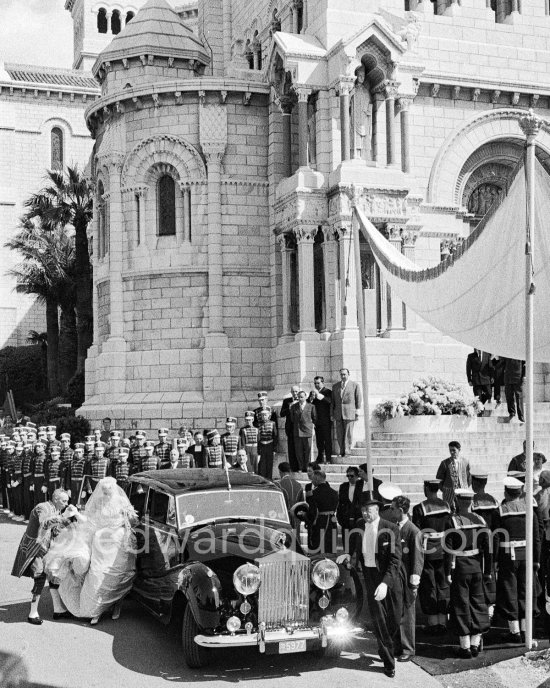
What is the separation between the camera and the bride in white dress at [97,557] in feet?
33.9

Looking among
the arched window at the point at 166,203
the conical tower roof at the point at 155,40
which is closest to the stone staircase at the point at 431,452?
the arched window at the point at 166,203

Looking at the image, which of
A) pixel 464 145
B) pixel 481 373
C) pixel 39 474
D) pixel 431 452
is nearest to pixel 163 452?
pixel 39 474

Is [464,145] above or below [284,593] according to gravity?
above

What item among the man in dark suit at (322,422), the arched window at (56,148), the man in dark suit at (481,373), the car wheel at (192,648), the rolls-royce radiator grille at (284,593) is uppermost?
the arched window at (56,148)

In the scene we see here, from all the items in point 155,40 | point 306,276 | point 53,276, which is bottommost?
point 306,276

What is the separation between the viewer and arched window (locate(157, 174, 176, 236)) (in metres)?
25.5

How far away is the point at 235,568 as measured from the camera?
28.9ft

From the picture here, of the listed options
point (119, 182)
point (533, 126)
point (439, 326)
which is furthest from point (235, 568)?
point (119, 182)

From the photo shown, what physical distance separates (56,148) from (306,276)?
37452 mm

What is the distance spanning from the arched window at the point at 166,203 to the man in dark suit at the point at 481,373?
32.0 feet

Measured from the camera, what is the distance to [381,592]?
8438 millimetres

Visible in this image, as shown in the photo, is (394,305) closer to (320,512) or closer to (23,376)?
(320,512)

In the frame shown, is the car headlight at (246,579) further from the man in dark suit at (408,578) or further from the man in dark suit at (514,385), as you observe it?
the man in dark suit at (514,385)

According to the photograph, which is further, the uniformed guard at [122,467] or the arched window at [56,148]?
the arched window at [56,148]
